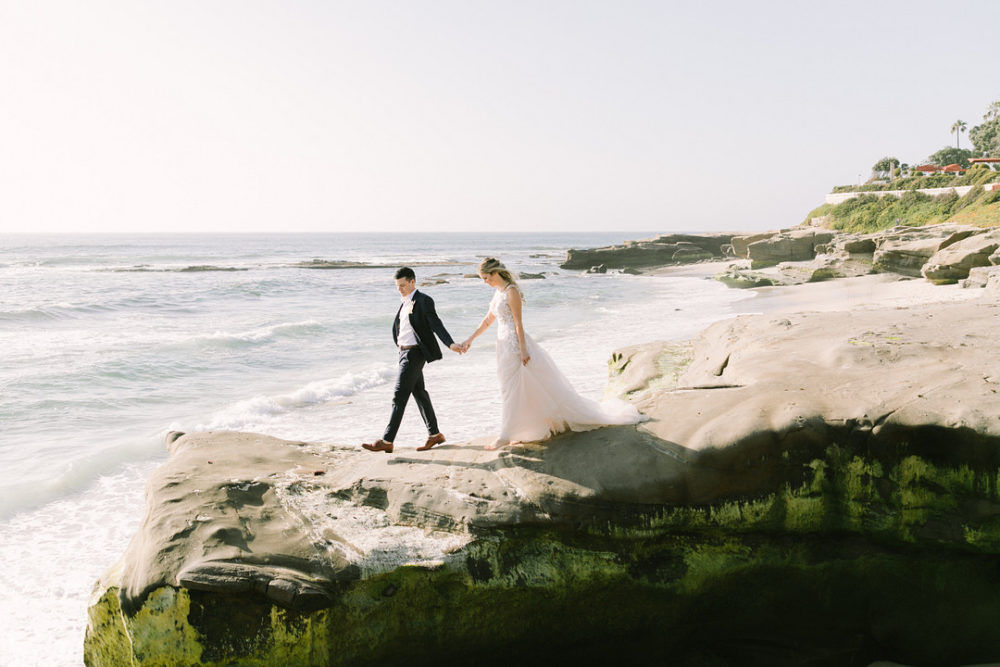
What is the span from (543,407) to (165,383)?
38.2 feet

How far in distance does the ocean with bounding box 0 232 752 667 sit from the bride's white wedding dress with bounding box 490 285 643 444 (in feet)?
12.1

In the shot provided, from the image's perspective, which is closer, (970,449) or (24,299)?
(970,449)

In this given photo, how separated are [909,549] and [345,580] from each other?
3.81 m

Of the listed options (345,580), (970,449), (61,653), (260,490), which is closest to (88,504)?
(61,653)

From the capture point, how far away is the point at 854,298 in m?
21.9

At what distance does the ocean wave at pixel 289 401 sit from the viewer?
1105cm

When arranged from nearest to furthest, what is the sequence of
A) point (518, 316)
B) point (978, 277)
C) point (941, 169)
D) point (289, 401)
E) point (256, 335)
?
point (518, 316) < point (289, 401) < point (978, 277) < point (256, 335) < point (941, 169)

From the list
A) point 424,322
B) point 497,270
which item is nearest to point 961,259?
point 497,270

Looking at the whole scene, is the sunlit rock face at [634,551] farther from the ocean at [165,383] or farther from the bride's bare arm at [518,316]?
the ocean at [165,383]

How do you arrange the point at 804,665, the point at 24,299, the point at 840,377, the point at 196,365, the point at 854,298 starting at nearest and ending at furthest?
the point at 804,665, the point at 840,377, the point at 196,365, the point at 854,298, the point at 24,299

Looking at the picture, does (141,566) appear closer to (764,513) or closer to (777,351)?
(764,513)

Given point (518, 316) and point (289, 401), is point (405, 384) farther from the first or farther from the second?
point (289, 401)

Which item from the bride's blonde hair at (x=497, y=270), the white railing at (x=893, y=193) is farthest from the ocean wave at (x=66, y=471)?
the white railing at (x=893, y=193)

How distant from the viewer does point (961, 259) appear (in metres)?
18.8
